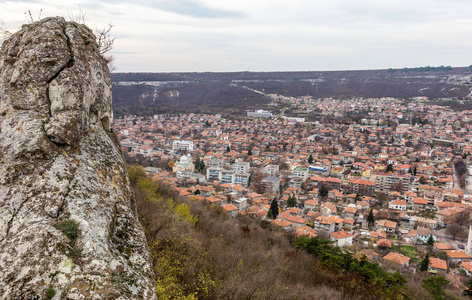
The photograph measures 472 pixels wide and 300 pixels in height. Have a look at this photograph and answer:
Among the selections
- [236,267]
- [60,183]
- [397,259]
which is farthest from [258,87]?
[60,183]

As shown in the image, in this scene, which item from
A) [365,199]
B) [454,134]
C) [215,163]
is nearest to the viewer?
[365,199]

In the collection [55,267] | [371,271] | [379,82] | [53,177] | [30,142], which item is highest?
[379,82]

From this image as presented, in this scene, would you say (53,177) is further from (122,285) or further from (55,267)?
(122,285)

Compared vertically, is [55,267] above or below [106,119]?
below

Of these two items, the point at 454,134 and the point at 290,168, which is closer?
the point at 290,168

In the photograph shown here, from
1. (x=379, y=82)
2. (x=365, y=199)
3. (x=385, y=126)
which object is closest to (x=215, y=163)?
(x=365, y=199)

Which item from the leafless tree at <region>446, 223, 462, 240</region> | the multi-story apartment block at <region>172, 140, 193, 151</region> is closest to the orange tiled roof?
the leafless tree at <region>446, 223, 462, 240</region>
